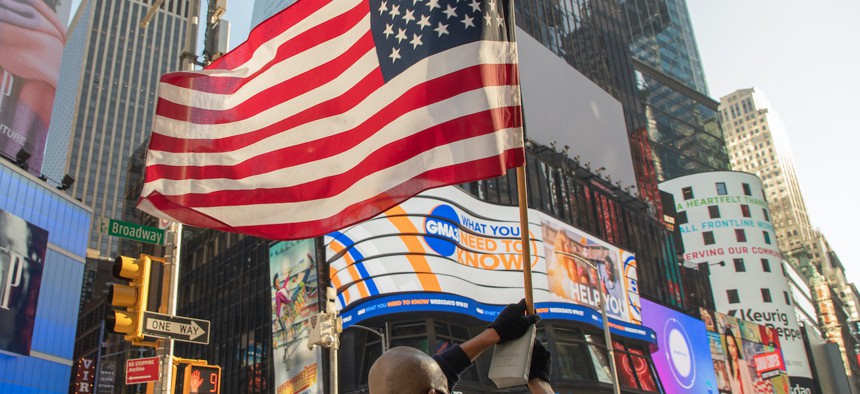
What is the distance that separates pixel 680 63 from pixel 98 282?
356ft

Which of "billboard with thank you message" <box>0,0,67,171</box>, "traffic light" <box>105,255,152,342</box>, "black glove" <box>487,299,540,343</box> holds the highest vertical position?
"billboard with thank you message" <box>0,0,67,171</box>

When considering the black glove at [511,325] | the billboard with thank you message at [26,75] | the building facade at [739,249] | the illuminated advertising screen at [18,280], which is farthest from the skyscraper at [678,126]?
the black glove at [511,325]

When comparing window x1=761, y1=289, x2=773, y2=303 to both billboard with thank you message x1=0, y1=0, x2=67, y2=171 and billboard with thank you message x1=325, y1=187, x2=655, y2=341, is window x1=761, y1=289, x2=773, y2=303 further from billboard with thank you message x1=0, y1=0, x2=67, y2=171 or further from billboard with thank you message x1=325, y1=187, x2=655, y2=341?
billboard with thank you message x1=0, y1=0, x2=67, y2=171

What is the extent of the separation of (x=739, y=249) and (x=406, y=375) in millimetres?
91669

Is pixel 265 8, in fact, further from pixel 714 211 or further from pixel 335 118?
pixel 335 118

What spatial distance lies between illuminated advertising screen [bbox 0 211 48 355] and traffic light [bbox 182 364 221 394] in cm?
5666

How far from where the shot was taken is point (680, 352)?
57.8 m

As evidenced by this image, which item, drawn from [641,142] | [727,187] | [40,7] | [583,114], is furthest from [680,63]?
[40,7]

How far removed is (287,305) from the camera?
44562mm

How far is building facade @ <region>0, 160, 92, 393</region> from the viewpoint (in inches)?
2450

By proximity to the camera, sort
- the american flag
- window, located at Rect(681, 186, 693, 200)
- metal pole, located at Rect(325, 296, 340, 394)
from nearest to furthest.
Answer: the american flag, metal pole, located at Rect(325, 296, 340, 394), window, located at Rect(681, 186, 693, 200)

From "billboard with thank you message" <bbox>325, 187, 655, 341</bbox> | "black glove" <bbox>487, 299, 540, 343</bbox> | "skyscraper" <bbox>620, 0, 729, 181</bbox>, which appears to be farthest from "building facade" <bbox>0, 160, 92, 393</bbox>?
"skyscraper" <bbox>620, 0, 729, 181</bbox>

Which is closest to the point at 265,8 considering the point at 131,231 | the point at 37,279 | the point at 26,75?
the point at 26,75

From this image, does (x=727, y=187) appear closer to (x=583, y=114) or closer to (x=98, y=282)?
(x=583, y=114)
